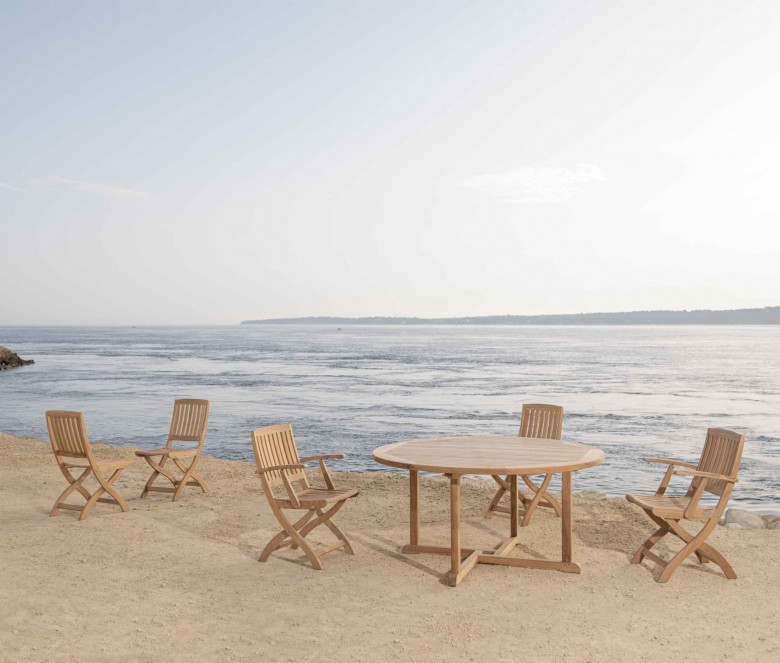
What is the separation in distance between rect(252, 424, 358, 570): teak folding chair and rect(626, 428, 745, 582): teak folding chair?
2.29 metres

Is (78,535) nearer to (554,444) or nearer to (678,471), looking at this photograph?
(554,444)

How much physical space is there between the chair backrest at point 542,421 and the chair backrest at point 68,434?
14.1ft

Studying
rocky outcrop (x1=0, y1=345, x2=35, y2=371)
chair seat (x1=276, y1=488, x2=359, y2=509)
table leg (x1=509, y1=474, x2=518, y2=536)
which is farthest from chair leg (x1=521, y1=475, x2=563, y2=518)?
rocky outcrop (x1=0, y1=345, x2=35, y2=371)

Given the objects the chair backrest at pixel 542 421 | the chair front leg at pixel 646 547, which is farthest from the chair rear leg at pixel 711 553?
the chair backrest at pixel 542 421

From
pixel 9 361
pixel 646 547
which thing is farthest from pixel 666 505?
pixel 9 361

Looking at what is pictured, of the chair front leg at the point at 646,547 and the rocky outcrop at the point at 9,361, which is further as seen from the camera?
the rocky outcrop at the point at 9,361

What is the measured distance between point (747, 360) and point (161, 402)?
1537 inches

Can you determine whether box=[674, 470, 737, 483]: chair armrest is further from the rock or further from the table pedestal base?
the rock

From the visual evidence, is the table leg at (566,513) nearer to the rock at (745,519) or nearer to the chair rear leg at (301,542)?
the chair rear leg at (301,542)

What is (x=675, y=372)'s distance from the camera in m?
36.7

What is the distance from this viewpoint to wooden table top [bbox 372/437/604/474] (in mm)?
5055

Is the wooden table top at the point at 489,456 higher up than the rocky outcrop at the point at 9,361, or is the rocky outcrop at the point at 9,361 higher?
the wooden table top at the point at 489,456

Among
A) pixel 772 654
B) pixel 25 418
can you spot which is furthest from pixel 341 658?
pixel 25 418

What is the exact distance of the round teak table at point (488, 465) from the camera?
5098 millimetres
